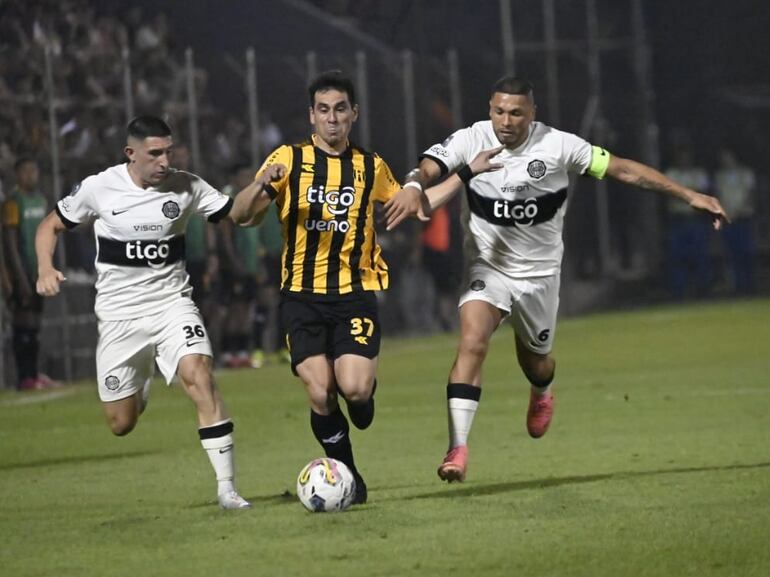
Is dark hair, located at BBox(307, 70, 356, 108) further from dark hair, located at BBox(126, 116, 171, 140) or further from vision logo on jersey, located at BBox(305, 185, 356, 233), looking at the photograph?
dark hair, located at BBox(126, 116, 171, 140)

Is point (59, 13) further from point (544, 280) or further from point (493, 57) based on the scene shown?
point (544, 280)

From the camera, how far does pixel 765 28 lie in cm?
3005

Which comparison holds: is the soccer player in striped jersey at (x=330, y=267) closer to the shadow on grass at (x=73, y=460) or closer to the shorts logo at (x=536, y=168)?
the shorts logo at (x=536, y=168)

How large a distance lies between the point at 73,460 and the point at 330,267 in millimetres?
3435

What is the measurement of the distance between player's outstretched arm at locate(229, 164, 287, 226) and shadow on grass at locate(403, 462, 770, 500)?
5.28 feet

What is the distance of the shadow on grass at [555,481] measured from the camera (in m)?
8.88

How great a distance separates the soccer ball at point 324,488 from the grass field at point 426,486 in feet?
0.27

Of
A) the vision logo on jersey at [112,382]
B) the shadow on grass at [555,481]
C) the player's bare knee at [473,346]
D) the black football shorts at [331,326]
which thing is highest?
the black football shorts at [331,326]

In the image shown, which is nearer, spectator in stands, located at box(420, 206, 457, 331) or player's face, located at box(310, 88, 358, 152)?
player's face, located at box(310, 88, 358, 152)

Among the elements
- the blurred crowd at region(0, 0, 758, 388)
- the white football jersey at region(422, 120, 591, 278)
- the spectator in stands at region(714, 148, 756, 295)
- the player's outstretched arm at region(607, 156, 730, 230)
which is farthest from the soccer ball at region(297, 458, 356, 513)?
the spectator in stands at region(714, 148, 756, 295)

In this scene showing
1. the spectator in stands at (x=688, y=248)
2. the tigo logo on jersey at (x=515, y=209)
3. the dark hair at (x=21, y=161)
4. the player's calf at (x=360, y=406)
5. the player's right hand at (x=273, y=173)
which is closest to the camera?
the player's right hand at (x=273, y=173)

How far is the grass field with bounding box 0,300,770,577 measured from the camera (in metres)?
7.02

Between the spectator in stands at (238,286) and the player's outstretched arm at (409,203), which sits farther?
the spectator in stands at (238,286)

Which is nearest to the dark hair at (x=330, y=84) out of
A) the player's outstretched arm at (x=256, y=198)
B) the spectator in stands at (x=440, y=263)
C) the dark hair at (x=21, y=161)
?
the player's outstretched arm at (x=256, y=198)
